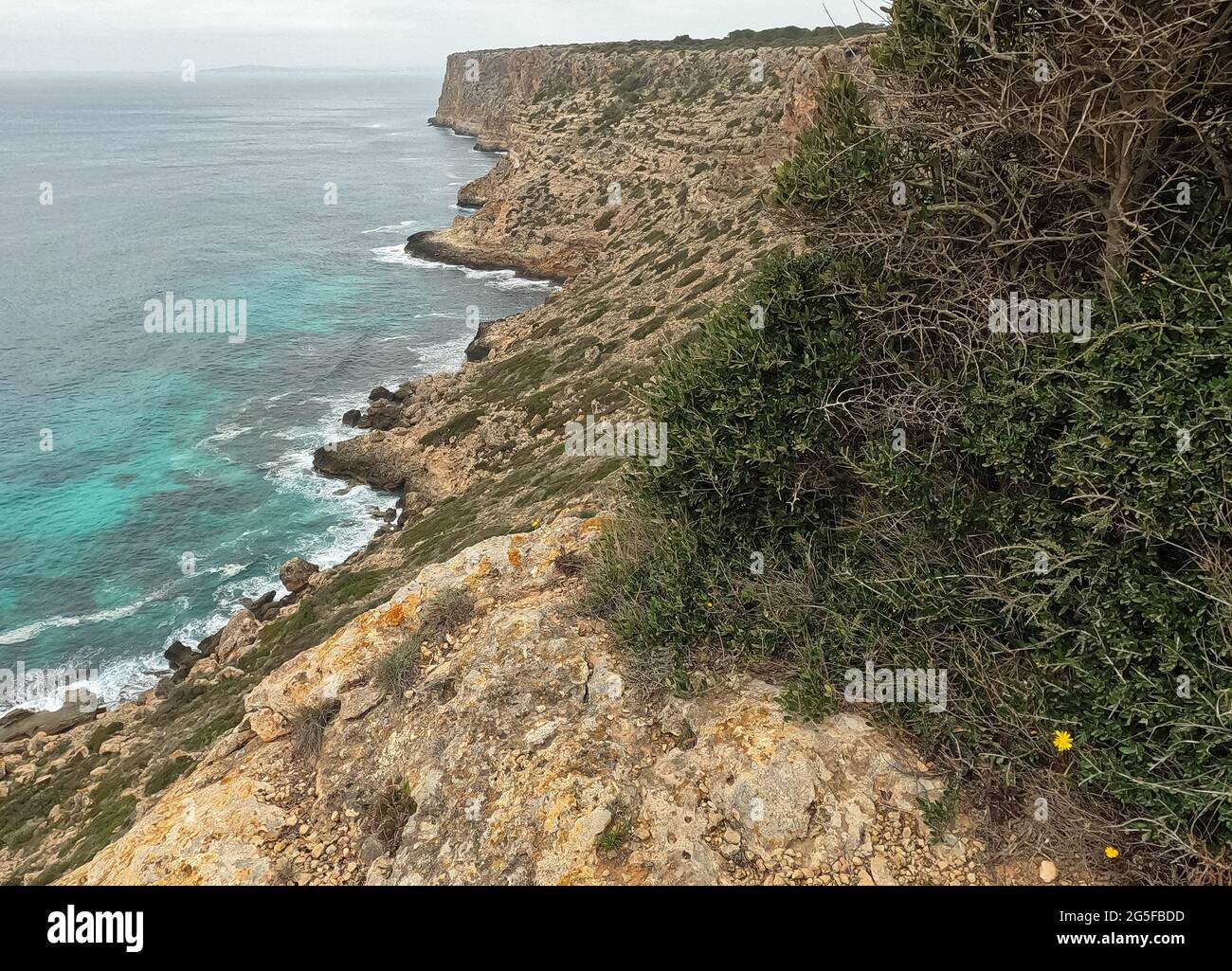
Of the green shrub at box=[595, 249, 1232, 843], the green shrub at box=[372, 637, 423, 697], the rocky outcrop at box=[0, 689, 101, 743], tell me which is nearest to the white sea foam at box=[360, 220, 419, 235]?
the rocky outcrop at box=[0, 689, 101, 743]

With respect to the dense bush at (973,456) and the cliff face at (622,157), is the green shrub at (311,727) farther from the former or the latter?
the cliff face at (622,157)

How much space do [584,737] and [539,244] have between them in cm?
7211

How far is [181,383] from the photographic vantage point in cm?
5406

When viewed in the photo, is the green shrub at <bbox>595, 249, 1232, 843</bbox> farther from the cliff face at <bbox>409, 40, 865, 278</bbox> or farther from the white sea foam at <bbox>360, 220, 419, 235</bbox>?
the white sea foam at <bbox>360, 220, 419, 235</bbox>

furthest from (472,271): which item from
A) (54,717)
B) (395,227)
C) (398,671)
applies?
(398,671)

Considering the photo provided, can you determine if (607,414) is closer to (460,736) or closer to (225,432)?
(460,736)

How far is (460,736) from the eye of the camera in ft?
31.9

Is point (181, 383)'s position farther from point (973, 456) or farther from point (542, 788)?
point (973, 456)

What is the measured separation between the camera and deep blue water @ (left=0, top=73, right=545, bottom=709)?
34.5 meters

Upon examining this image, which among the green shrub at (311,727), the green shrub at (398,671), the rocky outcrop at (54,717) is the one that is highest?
the green shrub at (398,671)

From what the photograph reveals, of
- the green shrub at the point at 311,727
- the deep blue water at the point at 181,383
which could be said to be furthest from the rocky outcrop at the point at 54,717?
the green shrub at the point at 311,727

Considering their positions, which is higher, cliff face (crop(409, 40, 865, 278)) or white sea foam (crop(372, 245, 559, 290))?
cliff face (crop(409, 40, 865, 278))

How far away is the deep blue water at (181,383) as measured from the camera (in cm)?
3453

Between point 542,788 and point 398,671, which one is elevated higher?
point 398,671
